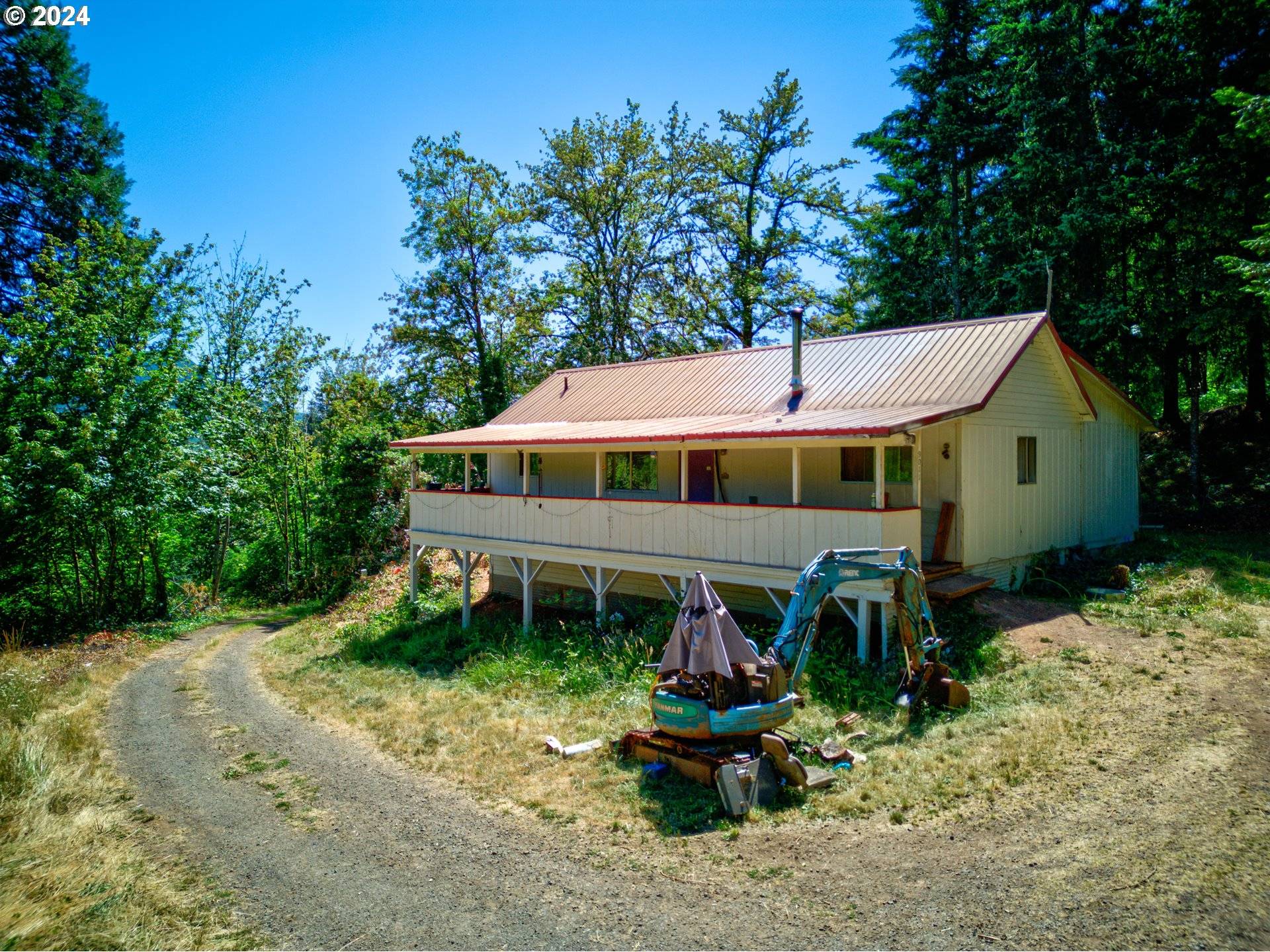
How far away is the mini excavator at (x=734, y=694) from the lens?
7699 mm

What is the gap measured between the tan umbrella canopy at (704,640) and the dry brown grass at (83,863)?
15.0ft

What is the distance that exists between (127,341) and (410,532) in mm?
9324

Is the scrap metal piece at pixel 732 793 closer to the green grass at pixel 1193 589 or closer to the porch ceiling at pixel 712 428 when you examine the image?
the porch ceiling at pixel 712 428

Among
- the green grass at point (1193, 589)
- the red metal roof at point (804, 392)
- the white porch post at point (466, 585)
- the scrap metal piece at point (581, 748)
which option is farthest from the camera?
the white porch post at point (466, 585)

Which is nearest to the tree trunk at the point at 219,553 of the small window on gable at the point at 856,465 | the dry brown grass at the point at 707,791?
the dry brown grass at the point at 707,791

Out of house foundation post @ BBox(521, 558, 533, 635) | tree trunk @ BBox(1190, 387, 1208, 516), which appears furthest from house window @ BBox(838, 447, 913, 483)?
tree trunk @ BBox(1190, 387, 1208, 516)

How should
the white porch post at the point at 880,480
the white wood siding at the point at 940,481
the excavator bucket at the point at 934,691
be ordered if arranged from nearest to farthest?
the excavator bucket at the point at 934,691
the white porch post at the point at 880,480
the white wood siding at the point at 940,481

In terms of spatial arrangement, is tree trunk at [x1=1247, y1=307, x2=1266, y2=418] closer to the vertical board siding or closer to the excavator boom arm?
the vertical board siding

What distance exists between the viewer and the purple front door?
16.7 m

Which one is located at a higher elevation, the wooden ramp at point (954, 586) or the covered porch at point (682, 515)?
the covered porch at point (682, 515)

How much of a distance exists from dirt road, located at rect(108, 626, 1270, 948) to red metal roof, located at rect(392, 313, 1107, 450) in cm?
604

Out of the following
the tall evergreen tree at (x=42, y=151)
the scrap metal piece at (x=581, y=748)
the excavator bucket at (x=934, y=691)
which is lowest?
the scrap metal piece at (x=581, y=748)

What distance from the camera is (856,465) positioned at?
14477 mm

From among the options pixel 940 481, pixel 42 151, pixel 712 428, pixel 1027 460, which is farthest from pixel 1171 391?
pixel 42 151
